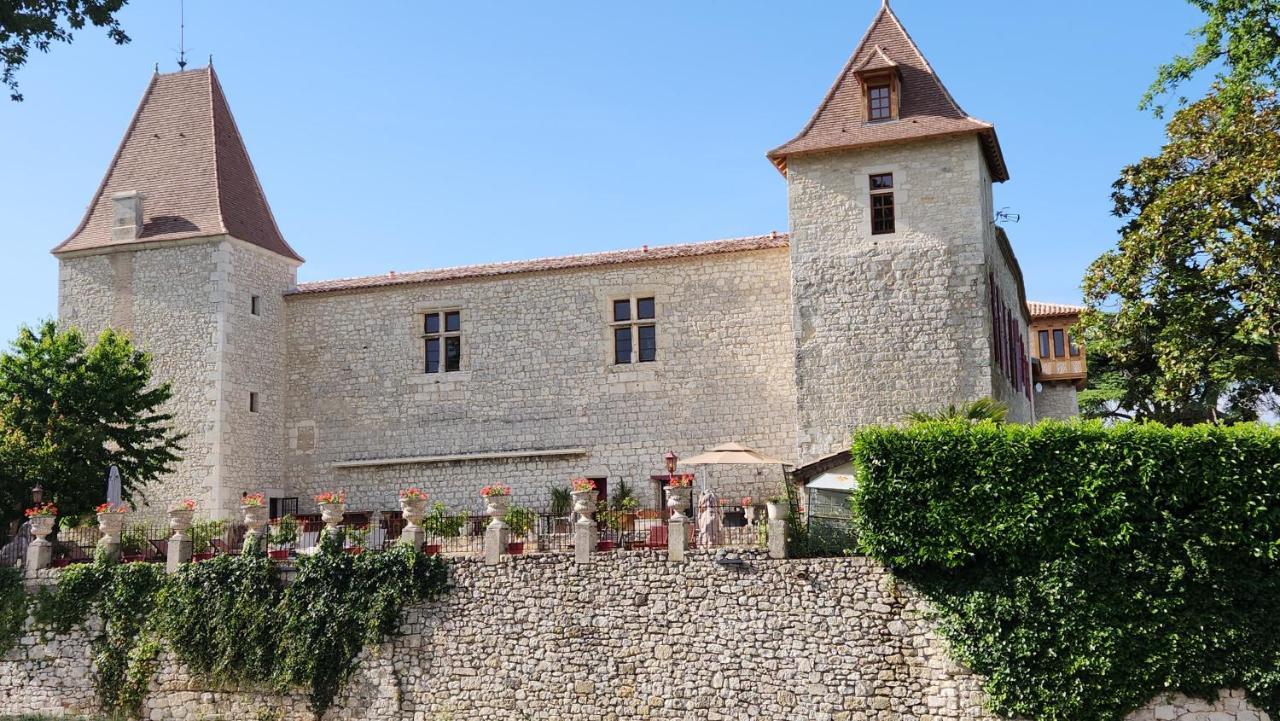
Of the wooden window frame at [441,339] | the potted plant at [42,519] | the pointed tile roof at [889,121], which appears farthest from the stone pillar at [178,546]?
the pointed tile roof at [889,121]

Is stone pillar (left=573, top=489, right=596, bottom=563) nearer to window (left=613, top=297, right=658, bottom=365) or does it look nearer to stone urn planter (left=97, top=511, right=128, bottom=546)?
window (left=613, top=297, right=658, bottom=365)

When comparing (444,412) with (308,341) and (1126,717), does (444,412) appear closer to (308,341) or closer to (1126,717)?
(308,341)

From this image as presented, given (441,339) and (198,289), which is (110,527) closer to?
(198,289)

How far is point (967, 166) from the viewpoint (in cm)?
2078

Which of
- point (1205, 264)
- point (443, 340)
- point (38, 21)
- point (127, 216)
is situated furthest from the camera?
point (127, 216)

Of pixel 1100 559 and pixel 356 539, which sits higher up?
pixel 356 539

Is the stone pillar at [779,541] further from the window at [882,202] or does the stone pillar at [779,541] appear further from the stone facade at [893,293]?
the window at [882,202]

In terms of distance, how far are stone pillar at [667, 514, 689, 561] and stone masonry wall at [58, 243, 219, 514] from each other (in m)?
10.6

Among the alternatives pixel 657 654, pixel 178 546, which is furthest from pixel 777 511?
pixel 178 546

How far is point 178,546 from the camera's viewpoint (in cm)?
1930

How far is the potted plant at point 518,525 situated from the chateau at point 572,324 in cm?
423

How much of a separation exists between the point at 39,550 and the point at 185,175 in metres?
8.96

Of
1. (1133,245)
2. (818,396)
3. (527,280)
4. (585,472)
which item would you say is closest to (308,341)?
(527,280)

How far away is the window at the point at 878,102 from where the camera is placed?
21594mm
